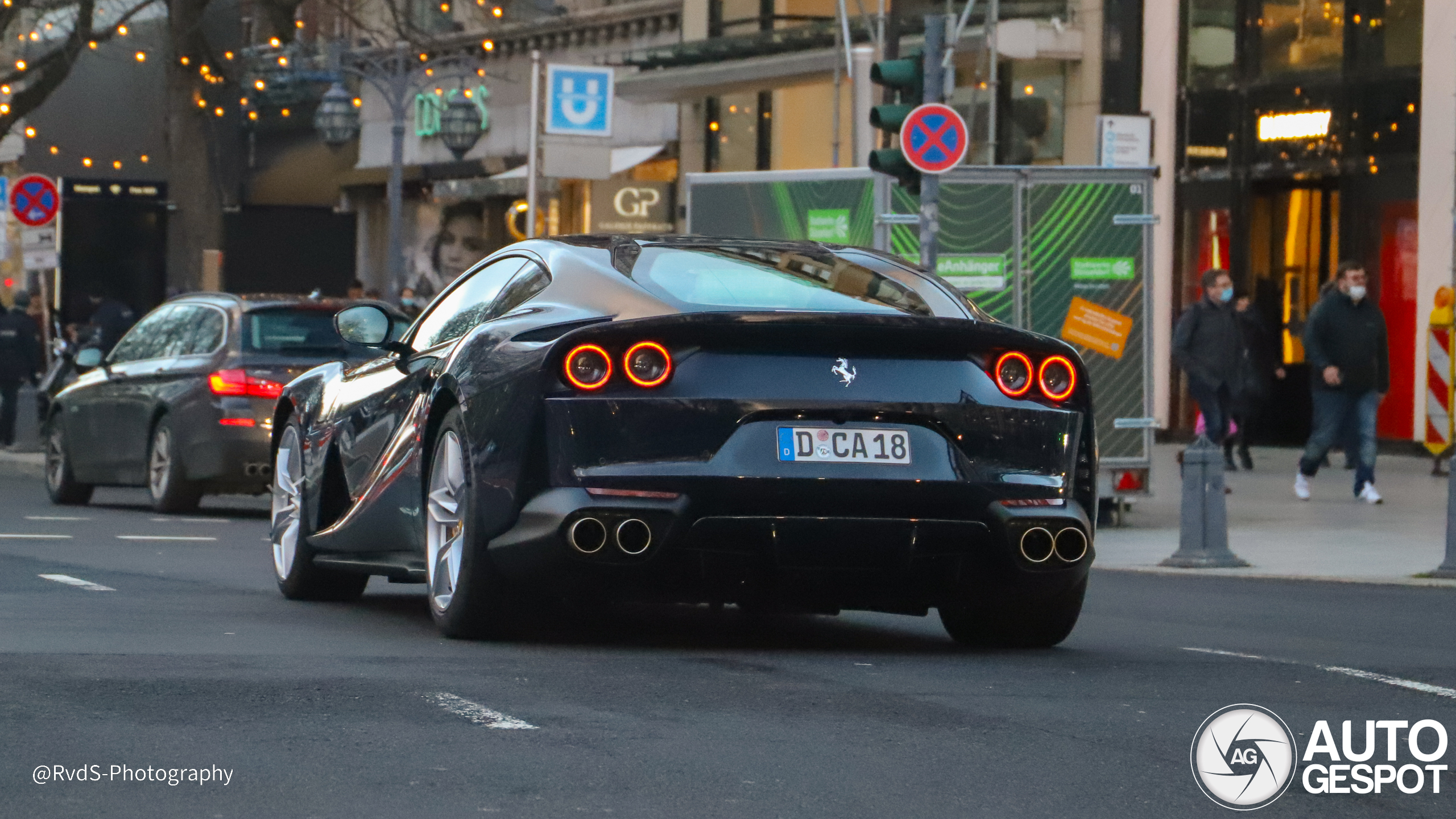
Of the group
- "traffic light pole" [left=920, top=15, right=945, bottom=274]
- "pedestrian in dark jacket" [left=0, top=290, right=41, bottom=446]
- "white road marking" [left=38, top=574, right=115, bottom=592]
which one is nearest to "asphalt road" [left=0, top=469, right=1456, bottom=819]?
"white road marking" [left=38, top=574, right=115, bottom=592]

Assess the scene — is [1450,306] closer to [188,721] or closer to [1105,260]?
[1105,260]

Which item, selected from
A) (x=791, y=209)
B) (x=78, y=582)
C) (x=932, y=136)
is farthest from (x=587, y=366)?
(x=791, y=209)

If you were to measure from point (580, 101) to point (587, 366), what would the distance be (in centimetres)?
1743

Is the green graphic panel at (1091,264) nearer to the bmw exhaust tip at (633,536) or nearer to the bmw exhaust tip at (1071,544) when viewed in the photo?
the bmw exhaust tip at (1071,544)

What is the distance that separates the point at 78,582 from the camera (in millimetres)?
11039

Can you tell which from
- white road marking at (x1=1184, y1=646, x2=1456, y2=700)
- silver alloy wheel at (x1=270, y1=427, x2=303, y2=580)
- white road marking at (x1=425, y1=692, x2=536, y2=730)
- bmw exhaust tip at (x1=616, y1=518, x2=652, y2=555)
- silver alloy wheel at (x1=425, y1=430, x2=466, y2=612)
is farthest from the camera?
silver alloy wheel at (x1=270, y1=427, x2=303, y2=580)

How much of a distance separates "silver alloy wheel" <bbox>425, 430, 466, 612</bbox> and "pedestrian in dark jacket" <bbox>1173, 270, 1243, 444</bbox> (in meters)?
13.1

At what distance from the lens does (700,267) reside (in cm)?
843

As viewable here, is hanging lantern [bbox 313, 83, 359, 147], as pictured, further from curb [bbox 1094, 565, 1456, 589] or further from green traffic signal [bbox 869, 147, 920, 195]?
curb [bbox 1094, 565, 1456, 589]

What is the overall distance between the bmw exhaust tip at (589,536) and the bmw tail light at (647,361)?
452mm

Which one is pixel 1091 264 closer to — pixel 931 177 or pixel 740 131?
pixel 931 177

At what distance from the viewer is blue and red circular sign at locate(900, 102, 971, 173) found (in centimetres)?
1634

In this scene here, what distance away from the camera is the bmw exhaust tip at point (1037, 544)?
8000 millimetres

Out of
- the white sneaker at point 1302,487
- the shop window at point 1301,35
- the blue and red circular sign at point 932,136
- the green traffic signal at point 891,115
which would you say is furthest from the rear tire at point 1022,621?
the shop window at point 1301,35
